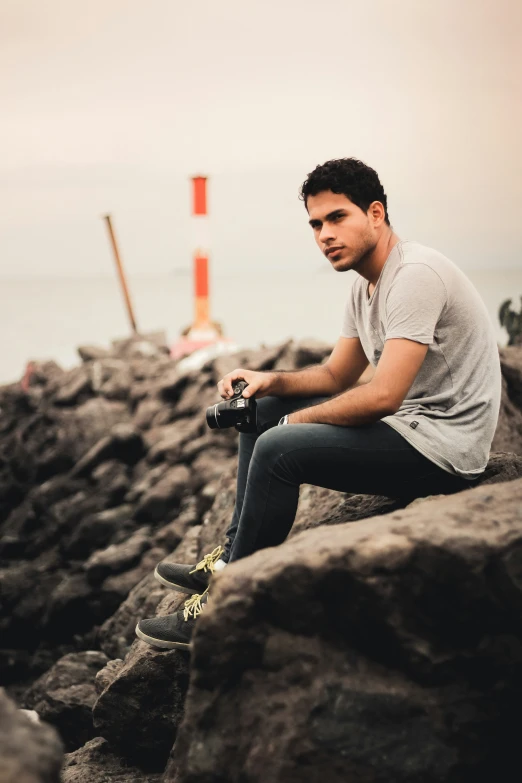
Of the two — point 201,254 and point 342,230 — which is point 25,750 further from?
point 201,254

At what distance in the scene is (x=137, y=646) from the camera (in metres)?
3.24

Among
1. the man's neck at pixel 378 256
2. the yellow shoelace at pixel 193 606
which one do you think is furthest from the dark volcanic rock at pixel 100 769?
the man's neck at pixel 378 256

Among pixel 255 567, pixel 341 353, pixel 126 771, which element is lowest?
pixel 126 771

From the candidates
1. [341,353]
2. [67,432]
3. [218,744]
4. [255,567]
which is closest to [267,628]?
[255,567]

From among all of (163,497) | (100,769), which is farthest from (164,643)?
(163,497)

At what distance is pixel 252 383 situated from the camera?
124 inches

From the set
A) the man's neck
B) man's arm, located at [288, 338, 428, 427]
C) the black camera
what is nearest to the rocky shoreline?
man's arm, located at [288, 338, 428, 427]

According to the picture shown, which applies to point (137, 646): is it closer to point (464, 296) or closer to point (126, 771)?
point (126, 771)

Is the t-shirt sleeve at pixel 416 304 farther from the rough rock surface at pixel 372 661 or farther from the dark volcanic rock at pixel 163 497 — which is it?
the dark volcanic rock at pixel 163 497

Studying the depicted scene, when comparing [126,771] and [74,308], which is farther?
[74,308]

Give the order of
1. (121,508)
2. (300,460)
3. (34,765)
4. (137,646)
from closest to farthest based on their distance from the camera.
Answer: (34,765)
(300,460)
(137,646)
(121,508)

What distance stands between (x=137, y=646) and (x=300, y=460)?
121 cm

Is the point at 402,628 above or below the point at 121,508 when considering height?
above

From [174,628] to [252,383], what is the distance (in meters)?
0.97
